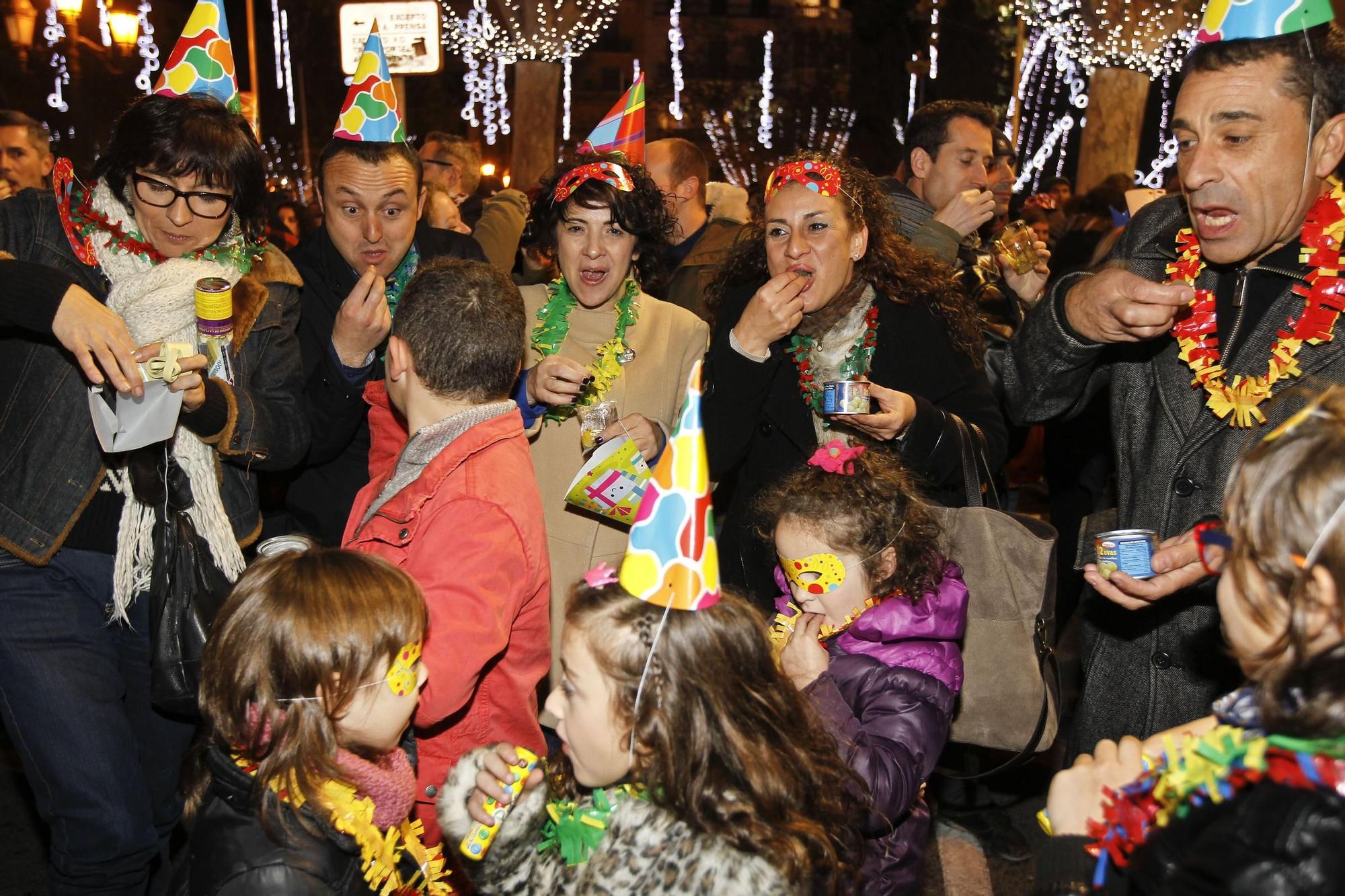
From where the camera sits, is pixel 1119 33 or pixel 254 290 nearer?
pixel 254 290

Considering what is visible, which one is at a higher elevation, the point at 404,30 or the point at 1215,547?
the point at 404,30

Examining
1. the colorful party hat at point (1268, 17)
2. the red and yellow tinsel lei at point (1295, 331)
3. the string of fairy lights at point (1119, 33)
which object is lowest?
the red and yellow tinsel lei at point (1295, 331)

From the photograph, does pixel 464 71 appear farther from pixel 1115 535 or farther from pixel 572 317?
pixel 1115 535

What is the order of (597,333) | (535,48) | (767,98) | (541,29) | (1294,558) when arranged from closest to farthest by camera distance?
(1294,558), (597,333), (541,29), (535,48), (767,98)

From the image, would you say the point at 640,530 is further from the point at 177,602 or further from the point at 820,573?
the point at 177,602

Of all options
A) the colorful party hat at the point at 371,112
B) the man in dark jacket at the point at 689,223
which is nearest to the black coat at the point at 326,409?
the colorful party hat at the point at 371,112

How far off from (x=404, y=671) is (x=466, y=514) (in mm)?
451

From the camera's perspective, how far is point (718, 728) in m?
2.05

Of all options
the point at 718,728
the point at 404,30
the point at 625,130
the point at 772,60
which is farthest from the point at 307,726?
the point at 772,60

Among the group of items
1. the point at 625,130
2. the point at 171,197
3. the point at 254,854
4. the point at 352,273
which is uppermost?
the point at 625,130

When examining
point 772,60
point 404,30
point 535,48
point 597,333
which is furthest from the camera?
point 772,60

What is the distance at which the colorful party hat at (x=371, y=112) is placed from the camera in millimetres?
4039

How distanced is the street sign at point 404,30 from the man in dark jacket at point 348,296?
9.18 meters

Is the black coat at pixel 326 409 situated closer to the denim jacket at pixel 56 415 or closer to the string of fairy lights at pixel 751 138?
the denim jacket at pixel 56 415
